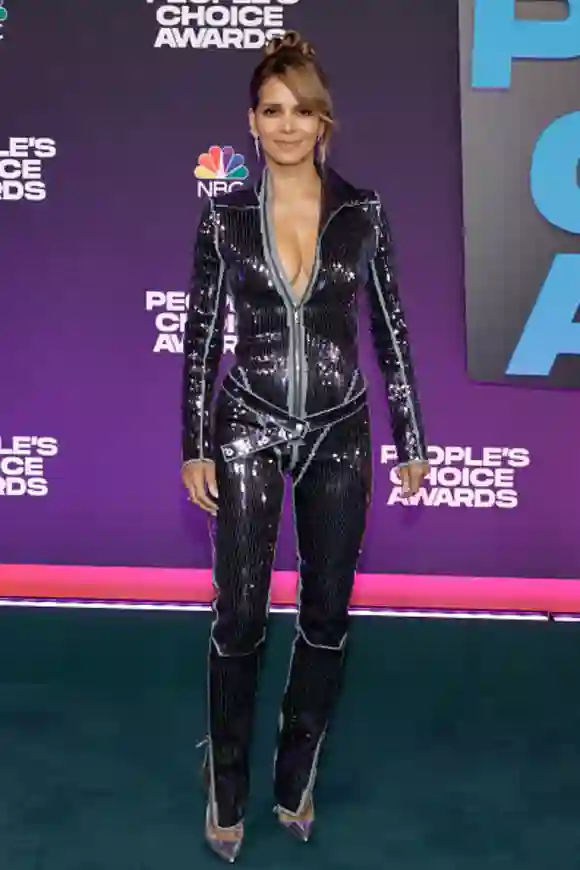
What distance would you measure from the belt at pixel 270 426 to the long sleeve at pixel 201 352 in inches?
3.9

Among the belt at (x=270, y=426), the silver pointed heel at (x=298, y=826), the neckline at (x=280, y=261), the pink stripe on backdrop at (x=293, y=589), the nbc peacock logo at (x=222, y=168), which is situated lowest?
the silver pointed heel at (x=298, y=826)

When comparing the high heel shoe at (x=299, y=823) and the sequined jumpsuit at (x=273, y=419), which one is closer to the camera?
the sequined jumpsuit at (x=273, y=419)

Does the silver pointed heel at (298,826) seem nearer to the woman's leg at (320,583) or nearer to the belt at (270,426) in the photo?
the woman's leg at (320,583)

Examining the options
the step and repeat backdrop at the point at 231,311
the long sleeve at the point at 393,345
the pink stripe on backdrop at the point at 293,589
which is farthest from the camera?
the pink stripe on backdrop at the point at 293,589

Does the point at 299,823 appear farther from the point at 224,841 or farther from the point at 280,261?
the point at 280,261

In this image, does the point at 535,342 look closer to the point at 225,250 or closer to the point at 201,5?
the point at 201,5

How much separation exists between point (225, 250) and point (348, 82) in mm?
1909

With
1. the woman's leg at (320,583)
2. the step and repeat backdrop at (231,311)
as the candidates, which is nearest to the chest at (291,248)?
the woman's leg at (320,583)

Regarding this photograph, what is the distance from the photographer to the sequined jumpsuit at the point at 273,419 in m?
2.37

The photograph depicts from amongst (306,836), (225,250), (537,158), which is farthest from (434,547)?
(225,250)

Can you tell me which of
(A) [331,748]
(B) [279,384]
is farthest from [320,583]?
(A) [331,748]

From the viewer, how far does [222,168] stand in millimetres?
4125

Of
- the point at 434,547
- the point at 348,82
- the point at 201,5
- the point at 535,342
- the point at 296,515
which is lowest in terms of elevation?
the point at 434,547

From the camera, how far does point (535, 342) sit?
414 centimetres
